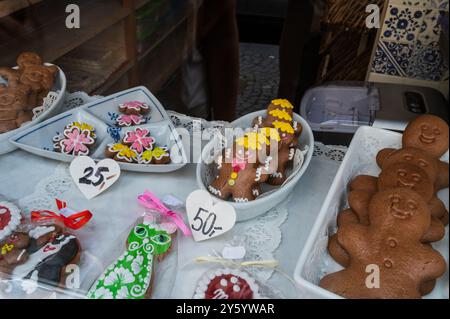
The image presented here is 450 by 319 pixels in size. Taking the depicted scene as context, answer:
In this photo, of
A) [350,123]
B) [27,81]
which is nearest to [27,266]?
[27,81]

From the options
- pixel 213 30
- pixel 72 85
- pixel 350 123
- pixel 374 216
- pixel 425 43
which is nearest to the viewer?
pixel 374 216

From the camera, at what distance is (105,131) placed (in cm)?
90

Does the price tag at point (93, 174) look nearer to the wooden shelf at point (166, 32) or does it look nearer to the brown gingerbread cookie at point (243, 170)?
the brown gingerbread cookie at point (243, 170)

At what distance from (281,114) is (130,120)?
→ 0.33 meters

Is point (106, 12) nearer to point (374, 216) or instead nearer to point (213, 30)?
point (213, 30)

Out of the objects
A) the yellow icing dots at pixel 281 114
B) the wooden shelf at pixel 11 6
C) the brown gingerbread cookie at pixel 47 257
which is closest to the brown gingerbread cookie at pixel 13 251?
the brown gingerbread cookie at pixel 47 257

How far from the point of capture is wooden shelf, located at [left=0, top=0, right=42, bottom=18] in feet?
→ 3.25

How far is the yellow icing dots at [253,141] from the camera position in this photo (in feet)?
2.35

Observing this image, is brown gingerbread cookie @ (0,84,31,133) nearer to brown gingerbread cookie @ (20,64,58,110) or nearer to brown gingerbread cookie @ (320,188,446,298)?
brown gingerbread cookie @ (20,64,58,110)

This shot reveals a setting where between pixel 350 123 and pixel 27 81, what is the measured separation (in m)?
0.69

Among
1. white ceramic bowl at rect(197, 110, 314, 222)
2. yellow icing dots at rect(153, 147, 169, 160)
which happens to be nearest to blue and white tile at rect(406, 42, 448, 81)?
white ceramic bowl at rect(197, 110, 314, 222)

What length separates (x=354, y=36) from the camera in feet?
2.87

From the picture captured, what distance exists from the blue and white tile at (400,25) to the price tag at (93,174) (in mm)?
604

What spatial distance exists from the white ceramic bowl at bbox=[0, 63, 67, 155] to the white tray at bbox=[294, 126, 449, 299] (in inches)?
24.2
